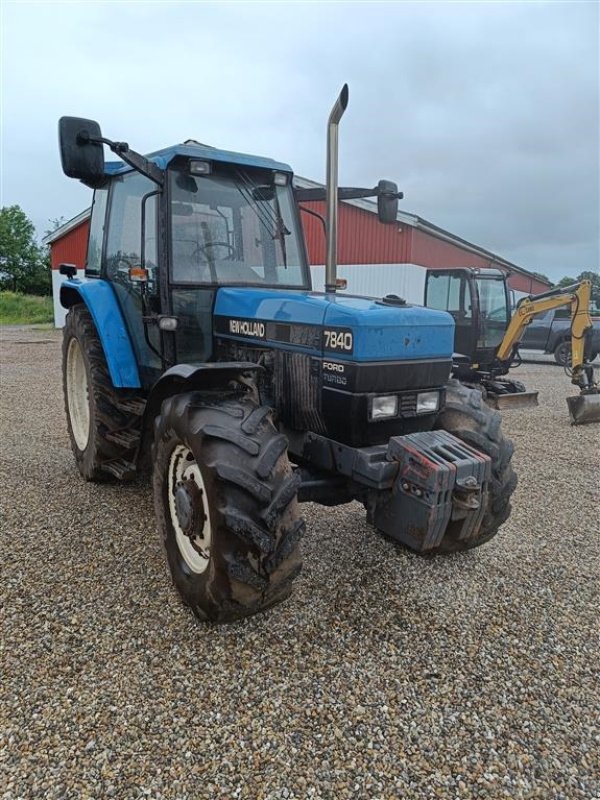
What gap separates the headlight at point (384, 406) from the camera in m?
2.83

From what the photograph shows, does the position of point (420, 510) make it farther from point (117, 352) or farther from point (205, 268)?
point (117, 352)

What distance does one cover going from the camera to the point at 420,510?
2688 millimetres

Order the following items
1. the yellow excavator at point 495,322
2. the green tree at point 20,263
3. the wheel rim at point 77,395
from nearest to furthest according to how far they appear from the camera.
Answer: the wheel rim at point 77,395, the yellow excavator at point 495,322, the green tree at point 20,263

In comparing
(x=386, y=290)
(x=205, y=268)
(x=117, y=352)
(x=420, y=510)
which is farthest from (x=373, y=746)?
(x=386, y=290)

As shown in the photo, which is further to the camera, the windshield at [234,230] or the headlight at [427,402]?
the windshield at [234,230]

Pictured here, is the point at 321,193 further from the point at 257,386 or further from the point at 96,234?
the point at 96,234

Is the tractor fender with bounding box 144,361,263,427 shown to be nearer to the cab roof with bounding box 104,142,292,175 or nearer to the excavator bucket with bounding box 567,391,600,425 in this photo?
the cab roof with bounding box 104,142,292,175

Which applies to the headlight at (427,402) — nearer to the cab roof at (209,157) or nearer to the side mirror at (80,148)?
the cab roof at (209,157)

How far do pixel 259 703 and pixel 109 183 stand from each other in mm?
3657

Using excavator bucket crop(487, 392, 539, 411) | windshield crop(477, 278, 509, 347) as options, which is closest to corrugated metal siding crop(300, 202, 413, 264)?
windshield crop(477, 278, 509, 347)

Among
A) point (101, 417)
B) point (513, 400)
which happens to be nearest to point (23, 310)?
point (513, 400)

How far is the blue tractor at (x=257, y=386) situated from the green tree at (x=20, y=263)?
4323cm

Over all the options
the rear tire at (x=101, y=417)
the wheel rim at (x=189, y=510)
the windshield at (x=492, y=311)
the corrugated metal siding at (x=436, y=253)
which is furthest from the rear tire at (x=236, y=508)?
the corrugated metal siding at (x=436, y=253)

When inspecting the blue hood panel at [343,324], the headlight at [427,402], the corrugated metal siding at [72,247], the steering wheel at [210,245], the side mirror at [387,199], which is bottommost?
the headlight at [427,402]
